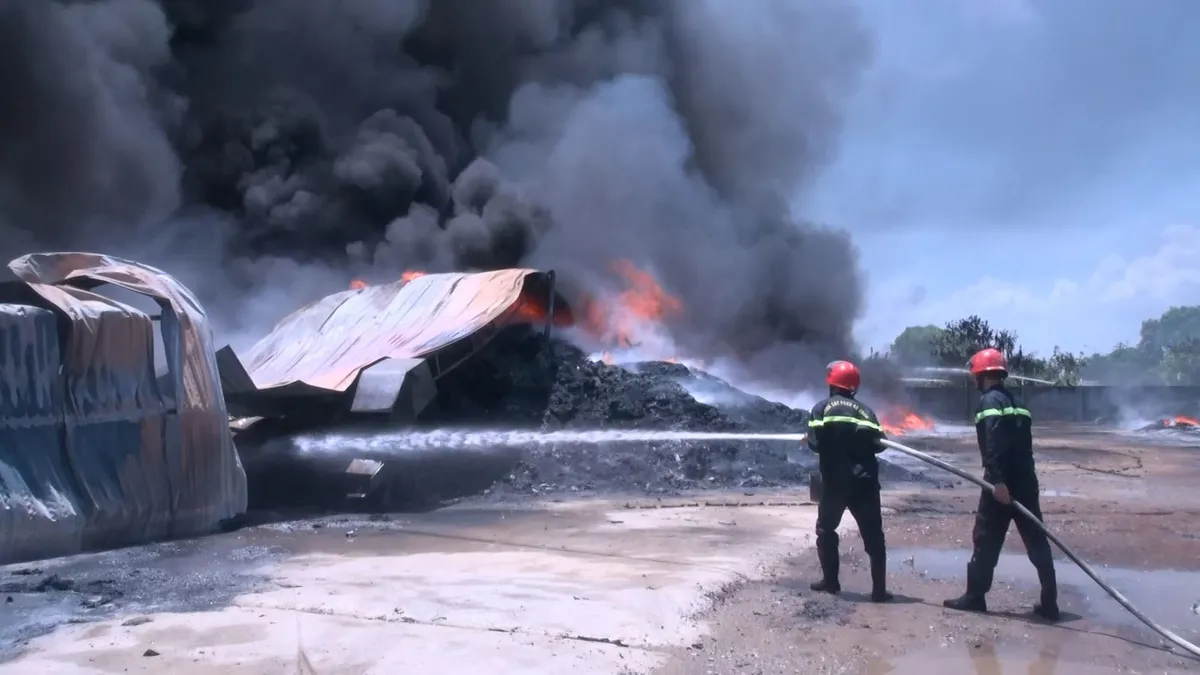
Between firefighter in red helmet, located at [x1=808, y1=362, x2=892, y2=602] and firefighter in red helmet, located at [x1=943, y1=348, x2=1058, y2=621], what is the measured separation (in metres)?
0.58

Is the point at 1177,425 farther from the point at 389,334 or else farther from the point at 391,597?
the point at 391,597

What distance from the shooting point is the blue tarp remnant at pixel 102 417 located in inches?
287

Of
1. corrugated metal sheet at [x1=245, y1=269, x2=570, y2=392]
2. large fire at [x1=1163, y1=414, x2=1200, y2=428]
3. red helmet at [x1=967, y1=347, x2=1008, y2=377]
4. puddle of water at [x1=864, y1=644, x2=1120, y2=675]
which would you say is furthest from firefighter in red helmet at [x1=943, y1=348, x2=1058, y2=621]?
large fire at [x1=1163, y1=414, x2=1200, y2=428]

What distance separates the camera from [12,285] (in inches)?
315

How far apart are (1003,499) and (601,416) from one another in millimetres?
8398

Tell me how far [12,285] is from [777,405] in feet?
36.1

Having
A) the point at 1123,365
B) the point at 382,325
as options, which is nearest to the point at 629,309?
the point at 382,325

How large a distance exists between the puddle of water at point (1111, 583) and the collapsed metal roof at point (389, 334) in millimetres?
6430

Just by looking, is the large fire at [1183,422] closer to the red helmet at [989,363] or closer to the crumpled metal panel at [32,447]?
the red helmet at [989,363]

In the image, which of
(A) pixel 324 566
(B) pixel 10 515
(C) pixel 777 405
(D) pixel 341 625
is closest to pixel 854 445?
(D) pixel 341 625

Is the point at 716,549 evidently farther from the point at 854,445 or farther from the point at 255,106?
the point at 255,106

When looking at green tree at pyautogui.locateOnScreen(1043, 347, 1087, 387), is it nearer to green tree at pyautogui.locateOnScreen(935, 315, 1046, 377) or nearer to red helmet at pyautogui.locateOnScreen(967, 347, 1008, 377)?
green tree at pyautogui.locateOnScreen(935, 315, 1046, 377)

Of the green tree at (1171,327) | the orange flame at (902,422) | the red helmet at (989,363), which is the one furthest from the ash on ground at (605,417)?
the green tree at (1171,327)

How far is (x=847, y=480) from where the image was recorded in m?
6.09
